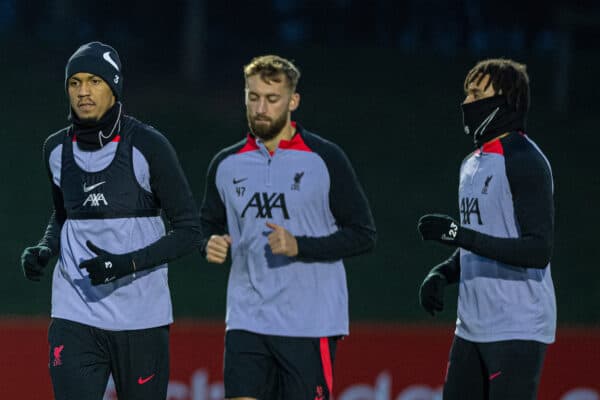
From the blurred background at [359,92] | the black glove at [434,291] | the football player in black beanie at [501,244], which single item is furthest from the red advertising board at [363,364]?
the blurred background at [359,92]

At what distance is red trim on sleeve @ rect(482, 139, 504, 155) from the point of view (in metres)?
5.86

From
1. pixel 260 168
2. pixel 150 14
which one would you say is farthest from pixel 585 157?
pixel 260 168

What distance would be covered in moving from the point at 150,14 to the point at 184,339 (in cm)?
1340

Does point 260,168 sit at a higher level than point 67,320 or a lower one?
higher

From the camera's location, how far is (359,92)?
21.0 meters

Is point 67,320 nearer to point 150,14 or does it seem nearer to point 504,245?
point 504,245

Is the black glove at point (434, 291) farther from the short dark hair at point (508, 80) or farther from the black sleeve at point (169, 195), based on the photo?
the black sleeve at point (169, 195)

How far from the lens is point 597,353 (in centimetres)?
933

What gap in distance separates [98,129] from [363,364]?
13.4 ft

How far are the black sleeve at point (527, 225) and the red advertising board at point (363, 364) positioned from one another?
12.3 ft

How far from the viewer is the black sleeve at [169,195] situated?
571 cm

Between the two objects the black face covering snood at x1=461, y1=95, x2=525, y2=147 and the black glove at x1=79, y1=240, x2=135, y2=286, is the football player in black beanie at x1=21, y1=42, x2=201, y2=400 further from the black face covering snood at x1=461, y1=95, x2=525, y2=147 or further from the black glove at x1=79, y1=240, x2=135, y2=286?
the black face covering snood at x1=461, y1=95, x2=525, y2=147

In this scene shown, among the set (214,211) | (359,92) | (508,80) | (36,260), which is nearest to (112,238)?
(36,260)

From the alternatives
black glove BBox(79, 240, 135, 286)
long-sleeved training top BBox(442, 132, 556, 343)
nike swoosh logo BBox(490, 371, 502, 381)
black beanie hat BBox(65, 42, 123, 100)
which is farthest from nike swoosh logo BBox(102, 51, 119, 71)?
nike swoosh logo BBox(490, 371, 502, 381)
